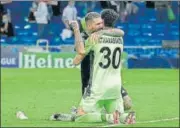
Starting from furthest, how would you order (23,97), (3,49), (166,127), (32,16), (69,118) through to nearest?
(32,16) < (3,49) < (23,97) < (69,118) < (166,127)

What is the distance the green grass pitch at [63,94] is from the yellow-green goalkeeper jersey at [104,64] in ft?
1.81

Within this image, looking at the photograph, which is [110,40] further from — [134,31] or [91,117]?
[134,31]

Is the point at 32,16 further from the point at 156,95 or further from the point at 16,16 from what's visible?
the point at 156,95

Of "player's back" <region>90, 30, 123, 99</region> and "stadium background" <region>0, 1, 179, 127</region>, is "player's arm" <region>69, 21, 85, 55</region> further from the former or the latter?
"stadium background" <region>0, 1, 179, 127</region>

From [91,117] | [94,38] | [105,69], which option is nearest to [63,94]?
[91,117]

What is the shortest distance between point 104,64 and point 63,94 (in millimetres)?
8102

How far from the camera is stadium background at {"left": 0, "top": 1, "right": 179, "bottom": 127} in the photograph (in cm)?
1633

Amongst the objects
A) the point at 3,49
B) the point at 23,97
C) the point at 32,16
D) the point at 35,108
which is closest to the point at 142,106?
the point at 35,108

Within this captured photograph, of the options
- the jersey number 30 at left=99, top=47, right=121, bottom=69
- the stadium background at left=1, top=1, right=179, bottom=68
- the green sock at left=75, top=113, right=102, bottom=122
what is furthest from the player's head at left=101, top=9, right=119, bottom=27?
the stadium background at left=1, top=1, right=179, bottom=68

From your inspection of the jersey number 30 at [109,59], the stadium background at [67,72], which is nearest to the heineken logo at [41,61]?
the stadium background at [67,72]

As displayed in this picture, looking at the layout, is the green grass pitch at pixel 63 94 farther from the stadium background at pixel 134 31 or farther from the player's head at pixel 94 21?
the stadium background at pixel 134 31

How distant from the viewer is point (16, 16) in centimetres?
3994

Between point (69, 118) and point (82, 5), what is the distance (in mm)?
25974

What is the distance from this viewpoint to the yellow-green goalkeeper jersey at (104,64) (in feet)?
44.6
